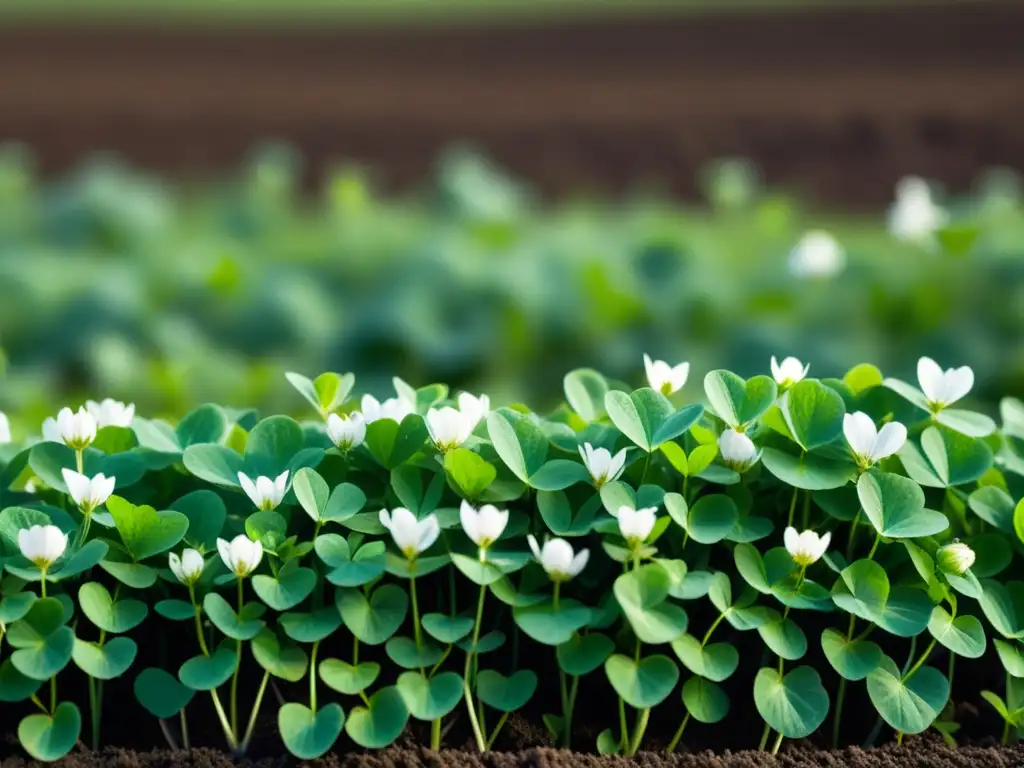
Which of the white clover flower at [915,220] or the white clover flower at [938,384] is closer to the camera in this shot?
the white clover flower at [938,384]

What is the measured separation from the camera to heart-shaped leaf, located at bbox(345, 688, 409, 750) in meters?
1.39

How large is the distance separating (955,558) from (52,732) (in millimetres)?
1119

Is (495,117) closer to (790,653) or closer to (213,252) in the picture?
(213,252)

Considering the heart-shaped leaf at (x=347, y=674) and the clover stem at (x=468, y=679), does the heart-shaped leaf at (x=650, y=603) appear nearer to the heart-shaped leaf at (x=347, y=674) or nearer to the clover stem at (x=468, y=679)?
the clover stem at (x=468, y=679)

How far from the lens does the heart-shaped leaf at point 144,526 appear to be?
1.45 m

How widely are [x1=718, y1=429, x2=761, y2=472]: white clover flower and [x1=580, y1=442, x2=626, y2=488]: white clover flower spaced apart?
0.44 ft

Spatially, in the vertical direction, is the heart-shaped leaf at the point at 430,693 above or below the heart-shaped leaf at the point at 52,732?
above

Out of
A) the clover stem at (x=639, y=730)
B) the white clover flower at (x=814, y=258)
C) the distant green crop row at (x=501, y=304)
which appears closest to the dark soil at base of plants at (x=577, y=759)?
the clover stem at (x=639, y=730)

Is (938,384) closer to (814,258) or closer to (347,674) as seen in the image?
(347,674)

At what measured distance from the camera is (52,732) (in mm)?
1425

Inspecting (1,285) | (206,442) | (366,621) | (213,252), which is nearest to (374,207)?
(213,252)

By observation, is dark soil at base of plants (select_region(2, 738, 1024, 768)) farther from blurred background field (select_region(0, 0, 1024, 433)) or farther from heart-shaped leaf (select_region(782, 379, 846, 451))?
blurred background field (select_region(0, 0, 1024, 433))

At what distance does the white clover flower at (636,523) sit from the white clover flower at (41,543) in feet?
2.16

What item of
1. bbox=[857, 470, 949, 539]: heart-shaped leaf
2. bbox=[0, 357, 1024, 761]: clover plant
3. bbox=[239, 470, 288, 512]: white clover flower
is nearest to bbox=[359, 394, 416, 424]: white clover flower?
bbox=[0, 357, 1024, 761]: clover plant
